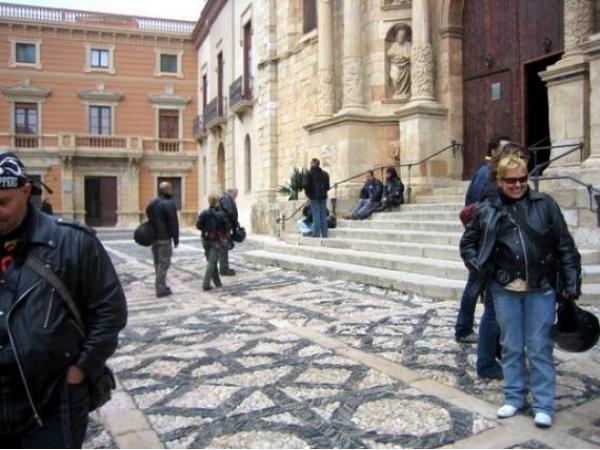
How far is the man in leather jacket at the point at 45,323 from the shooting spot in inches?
77.4

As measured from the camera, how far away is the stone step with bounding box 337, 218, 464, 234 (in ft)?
32.4

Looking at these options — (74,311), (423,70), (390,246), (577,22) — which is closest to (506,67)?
(423,70)

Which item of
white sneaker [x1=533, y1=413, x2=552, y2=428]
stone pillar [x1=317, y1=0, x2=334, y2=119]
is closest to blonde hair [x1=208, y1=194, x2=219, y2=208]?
white sneaker [x1=533, y1=413, x2=552, y2=428]

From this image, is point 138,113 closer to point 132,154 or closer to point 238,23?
point 132,154

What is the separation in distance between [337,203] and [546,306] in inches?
403

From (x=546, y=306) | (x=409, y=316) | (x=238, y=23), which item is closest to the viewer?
(x=546, y=306)

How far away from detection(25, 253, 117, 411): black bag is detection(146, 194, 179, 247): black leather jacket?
20.7 ft

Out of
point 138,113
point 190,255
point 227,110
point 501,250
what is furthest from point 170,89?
point 501,250

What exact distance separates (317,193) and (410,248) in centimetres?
Answer: 282

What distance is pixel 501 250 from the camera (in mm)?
3551

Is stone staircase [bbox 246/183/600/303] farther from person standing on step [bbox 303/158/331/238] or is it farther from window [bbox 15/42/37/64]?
window [bbox 15/42/37/64]

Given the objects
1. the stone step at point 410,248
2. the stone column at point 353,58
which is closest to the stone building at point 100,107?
the stone column at point 353,58

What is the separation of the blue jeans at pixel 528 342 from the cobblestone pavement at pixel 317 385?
17 centimetres

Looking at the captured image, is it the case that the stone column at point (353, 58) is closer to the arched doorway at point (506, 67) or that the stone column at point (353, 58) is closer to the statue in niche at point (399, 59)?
the statue in niche at point (399, 59)
